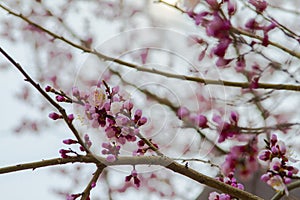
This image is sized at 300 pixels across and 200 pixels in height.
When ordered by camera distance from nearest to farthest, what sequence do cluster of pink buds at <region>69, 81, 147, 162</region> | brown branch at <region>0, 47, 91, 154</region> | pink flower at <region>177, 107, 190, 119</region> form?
1. brown branch at <region>0, 47, 91, 154</region>
2. cluster of pink buds at <region>69, 81, 147, 162</region>
3. pink flower at <region>177, 107, 190, 119</region>

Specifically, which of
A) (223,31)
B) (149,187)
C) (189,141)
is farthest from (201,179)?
(149,187)

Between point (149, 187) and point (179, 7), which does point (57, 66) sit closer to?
point (149, 187)

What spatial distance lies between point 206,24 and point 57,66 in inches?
89.4

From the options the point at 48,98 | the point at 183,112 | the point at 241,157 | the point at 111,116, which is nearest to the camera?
the point at 48,98

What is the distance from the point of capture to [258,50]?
1.11 metres

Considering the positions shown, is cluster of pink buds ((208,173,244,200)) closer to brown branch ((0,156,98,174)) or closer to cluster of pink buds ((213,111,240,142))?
cluster of pink buds ((213,111,240,142))

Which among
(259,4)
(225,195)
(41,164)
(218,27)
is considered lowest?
(41,164)

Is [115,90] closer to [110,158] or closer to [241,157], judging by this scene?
[110,158]

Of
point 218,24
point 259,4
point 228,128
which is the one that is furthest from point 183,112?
point 259,4

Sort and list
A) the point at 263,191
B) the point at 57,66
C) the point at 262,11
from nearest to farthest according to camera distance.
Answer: the point at 262,11
the point at 263,191
the point at 57,66

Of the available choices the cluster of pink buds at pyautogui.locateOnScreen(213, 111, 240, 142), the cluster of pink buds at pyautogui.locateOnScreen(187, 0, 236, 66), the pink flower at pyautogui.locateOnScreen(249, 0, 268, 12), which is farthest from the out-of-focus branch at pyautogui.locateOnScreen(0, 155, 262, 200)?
the pink flower at pyautogui.locateOnScreen(249, 0, 268, 12)

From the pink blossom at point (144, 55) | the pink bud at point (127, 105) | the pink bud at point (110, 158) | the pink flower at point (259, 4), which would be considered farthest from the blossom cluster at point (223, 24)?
the pink bud at point (110, 158)

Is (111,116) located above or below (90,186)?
above

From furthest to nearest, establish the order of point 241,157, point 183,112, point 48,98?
point 241,157, point 183,112, point 48,98
